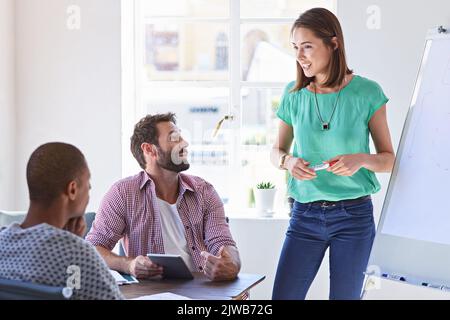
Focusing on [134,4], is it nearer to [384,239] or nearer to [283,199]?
[283,199]

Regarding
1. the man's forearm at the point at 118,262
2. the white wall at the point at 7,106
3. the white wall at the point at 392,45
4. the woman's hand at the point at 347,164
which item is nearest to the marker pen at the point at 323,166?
the woman's hand at the point at 347,164

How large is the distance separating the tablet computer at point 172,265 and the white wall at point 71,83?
5.40ft

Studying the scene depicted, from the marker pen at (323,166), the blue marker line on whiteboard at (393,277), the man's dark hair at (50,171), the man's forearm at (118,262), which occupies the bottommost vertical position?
the blue marker line on whiteboard at (393,277)

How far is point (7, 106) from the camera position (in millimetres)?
4074

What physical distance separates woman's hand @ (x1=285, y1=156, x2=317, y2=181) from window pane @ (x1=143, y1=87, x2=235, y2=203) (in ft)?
5.14

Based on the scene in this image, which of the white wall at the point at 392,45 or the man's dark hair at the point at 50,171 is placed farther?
the white wall at the point at 392,45

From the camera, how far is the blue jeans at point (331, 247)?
105 inches

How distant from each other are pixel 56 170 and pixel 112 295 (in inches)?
13.6

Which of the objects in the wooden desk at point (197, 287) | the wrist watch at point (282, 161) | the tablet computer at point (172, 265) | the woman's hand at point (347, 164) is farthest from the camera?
the wrist watch at point (282, 161)

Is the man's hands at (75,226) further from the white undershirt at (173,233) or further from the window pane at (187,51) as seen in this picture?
the window pane at (187,51)

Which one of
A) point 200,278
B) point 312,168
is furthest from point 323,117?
point 200,278

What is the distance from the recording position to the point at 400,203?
8.73ft

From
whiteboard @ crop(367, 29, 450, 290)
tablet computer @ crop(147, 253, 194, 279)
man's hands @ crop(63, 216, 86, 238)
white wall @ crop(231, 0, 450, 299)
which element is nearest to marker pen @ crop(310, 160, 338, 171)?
whiteboard @ crop(367, 29, 450, 290)

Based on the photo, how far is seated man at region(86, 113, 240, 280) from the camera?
2.89m
